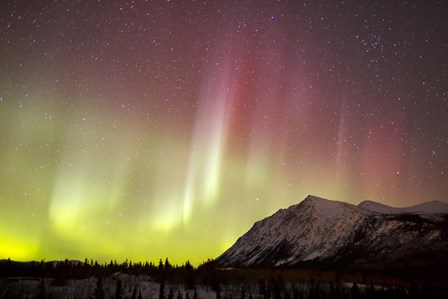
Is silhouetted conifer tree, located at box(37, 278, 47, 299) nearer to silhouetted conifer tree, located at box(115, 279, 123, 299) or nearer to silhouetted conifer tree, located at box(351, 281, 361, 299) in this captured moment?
silhouetted conifer tree, located at box(115, 279, 123, 299)

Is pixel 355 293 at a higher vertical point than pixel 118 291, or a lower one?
lower

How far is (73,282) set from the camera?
630 feet

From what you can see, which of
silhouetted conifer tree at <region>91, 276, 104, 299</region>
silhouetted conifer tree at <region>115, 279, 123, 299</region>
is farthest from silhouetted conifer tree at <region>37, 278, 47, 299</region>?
silhouetted conifer tree at <region>115, 279, 123, 299</region>

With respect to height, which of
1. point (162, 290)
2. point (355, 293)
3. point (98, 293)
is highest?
point (162, 290)

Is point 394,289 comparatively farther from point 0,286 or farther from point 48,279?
point 0,286

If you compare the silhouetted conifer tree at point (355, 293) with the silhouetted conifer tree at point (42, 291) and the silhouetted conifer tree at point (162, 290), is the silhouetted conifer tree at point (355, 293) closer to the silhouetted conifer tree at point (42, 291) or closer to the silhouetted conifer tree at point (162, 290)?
the silhouetted conifer tree at point (162, 290)

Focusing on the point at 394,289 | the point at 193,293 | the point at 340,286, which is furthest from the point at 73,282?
the point at 394,289

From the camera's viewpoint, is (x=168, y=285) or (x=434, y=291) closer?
(x=434, y=291)

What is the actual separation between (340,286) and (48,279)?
12109 centimetres

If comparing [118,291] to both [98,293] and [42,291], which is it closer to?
[98,293]

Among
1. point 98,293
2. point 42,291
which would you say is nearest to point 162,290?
point 98,293

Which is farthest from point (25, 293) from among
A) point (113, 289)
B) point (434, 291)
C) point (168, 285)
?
point (434, 291)

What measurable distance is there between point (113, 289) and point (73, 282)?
20294 mm

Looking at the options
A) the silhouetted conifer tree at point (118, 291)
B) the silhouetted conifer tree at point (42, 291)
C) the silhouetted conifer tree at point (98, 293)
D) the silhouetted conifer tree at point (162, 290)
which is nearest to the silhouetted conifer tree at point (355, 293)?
the silhouetted conifer tree at point (162, 290)
